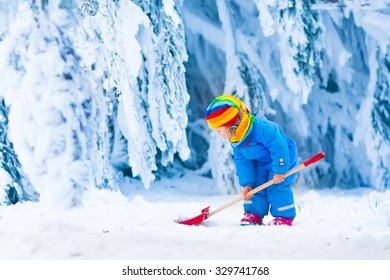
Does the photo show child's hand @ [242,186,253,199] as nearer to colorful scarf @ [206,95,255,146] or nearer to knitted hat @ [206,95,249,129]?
colorful scarf @ [206,95,255,146]

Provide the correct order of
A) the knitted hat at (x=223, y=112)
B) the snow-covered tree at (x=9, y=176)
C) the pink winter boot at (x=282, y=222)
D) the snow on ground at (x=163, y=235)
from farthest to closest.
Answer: the snow-covered tree at (x=9, y=176), the pink winter boot at (x=282, y=222), the knitted hat at (x=223, y=112), the snow on ground at (x=163, y=235)

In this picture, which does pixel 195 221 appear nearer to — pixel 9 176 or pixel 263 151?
pixel 263 151

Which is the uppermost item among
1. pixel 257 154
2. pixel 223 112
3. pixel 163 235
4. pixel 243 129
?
pixel 223 112

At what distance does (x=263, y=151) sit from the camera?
3227 mm

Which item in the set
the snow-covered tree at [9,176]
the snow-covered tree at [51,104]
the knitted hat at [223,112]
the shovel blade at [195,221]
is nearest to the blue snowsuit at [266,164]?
the knitted hat at [223,112]

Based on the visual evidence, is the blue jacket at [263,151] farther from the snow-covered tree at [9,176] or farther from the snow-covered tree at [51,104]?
the snow-covered tree at [9,176]

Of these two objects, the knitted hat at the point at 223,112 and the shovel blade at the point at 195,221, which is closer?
the knitted hat at the point at 223,112

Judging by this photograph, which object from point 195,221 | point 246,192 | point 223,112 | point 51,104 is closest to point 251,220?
point 246,192

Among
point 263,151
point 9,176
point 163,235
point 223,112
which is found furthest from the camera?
point 9,176

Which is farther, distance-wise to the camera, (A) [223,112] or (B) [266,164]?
(B) [266,164]

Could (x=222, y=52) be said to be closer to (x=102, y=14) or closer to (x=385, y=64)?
(x=385, y=64)

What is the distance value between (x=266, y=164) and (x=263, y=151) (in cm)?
13

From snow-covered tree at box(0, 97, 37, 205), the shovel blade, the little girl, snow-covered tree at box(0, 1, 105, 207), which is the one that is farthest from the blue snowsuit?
snow-covered tree at box(0, 97, 37, 205)

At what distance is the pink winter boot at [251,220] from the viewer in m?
3.29
